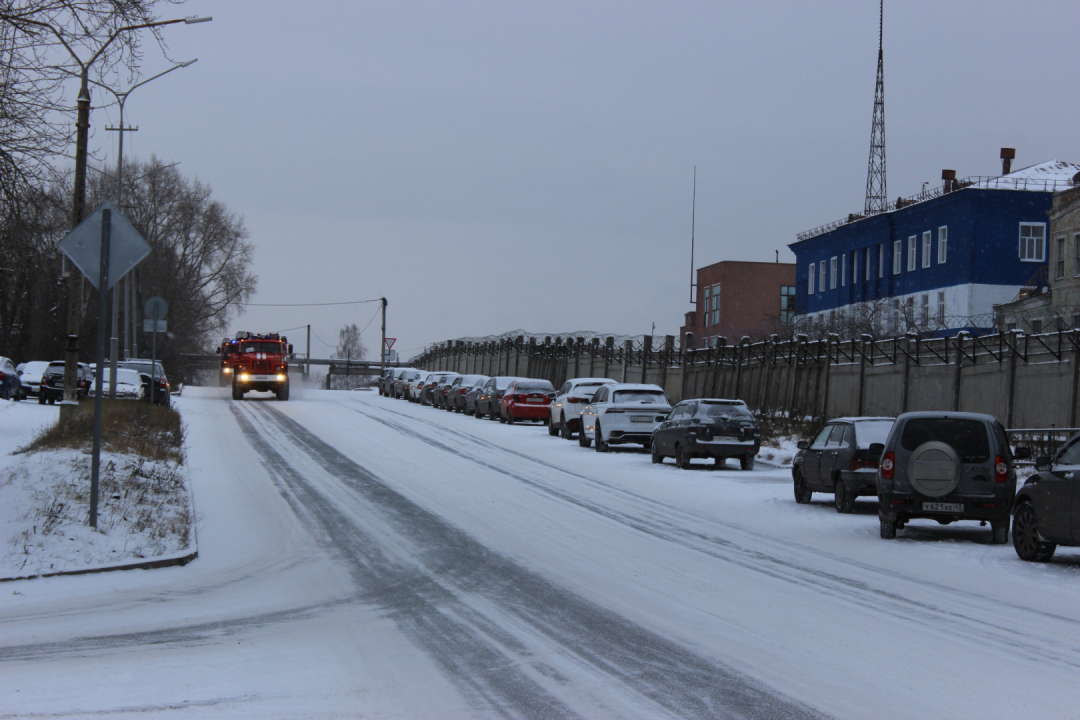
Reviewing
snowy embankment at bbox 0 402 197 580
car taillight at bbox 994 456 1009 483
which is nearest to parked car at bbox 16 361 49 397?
snowy embankment at bbox 0 402 197 580

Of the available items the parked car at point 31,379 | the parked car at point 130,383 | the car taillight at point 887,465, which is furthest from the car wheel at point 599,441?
the parked car at point 31,379

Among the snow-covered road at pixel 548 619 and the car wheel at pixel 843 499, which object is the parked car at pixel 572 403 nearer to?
the car wheel at pixel 843 499

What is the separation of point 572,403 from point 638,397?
15.8 ft

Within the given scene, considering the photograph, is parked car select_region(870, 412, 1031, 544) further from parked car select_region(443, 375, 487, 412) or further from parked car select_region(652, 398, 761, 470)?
parked car select_region(443, 375, 487, 412)

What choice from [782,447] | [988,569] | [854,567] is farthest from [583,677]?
[782,447]

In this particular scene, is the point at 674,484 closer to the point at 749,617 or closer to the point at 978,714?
the point at 749,617

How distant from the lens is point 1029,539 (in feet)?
41.9

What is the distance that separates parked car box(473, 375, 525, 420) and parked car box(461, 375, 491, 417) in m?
0.51

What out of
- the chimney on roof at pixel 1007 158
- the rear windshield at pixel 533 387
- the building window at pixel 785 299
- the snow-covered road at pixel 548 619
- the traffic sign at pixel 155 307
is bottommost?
the snow-covered road at pixel 548 619

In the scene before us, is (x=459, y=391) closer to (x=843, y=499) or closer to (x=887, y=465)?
(x=843, y=499)

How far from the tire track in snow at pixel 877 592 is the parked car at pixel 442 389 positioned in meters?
36.1

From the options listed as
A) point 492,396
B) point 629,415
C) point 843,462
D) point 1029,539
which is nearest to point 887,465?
point 1029,539

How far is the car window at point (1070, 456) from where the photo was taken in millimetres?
12531

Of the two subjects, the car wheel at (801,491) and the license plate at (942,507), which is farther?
the car wheel at (801,491)
